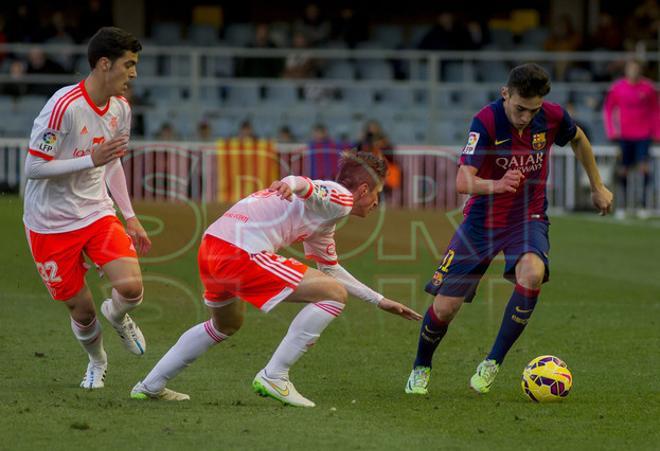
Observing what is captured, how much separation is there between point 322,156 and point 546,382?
40.1ft

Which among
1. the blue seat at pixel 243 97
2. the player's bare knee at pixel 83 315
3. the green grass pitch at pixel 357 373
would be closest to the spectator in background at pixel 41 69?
the blue seat at pixel 243 97

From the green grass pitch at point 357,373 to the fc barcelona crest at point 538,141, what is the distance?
1.50 m

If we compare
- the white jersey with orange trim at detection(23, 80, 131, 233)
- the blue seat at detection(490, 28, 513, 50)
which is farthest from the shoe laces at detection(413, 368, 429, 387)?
the blue seat at detection(490, 28, 513, 50)

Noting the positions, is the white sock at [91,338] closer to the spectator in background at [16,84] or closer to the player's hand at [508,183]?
the player's hand at [508,183]

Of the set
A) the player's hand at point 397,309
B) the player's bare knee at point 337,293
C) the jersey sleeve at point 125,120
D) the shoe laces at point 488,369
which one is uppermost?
the jersey sleeve at point 125,120

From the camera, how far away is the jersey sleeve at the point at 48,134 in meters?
7.60

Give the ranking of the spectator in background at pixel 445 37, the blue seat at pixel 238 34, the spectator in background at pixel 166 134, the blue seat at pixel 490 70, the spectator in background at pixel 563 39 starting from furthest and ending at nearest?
the blue seat at pixel 238 34 → the spectator in background at pixel 563 39 → the spectator in background at pixel 445 37 → the blue seat at pixel 490 70 → the spectator in background at pixel 166 134

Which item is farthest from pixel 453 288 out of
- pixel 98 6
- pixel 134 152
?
pixel 98 6

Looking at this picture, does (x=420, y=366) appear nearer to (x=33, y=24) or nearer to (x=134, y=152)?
(x=134, y=152)

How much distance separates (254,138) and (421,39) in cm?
522

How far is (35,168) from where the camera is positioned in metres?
7.60

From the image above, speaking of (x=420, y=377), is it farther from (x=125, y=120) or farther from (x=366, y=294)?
(x=125, y=120)

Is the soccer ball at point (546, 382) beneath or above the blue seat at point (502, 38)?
beneath

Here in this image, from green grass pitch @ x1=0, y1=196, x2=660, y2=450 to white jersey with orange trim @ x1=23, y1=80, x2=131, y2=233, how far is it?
40.7 inches
